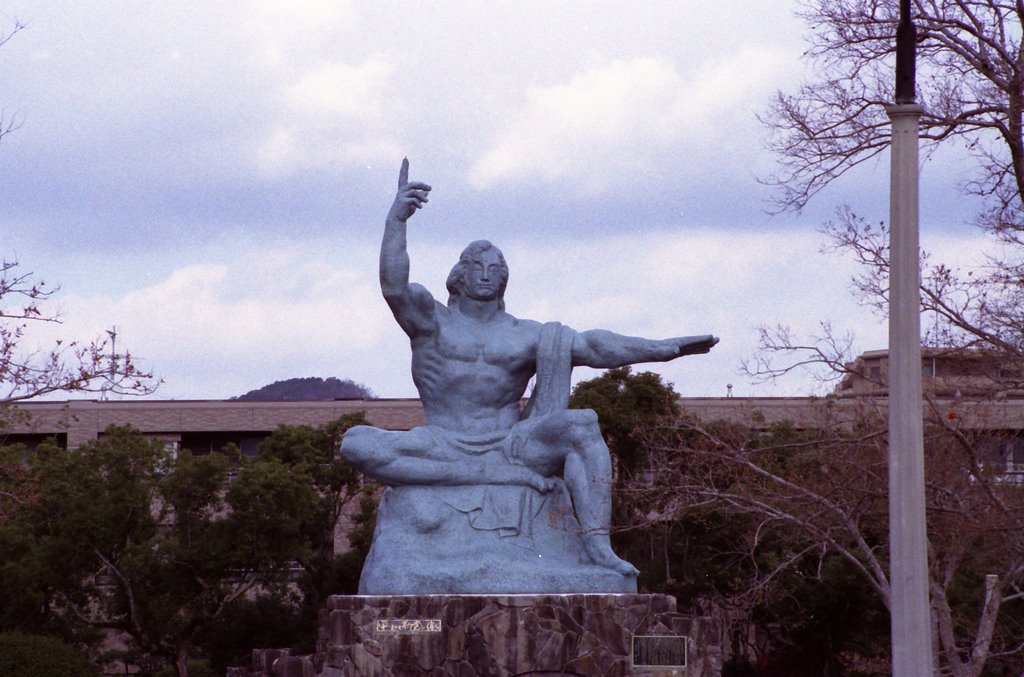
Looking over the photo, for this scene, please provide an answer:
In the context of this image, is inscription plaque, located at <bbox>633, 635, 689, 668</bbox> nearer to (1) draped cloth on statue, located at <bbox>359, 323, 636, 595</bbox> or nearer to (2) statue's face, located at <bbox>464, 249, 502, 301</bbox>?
(1) draped cloth on statue, located at <bbox>359, 323, 636, 595</bbox>

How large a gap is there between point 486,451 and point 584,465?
0.77 meters

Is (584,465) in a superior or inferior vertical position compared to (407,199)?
inferior

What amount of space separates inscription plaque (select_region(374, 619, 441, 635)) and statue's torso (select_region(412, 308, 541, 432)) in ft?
5.81

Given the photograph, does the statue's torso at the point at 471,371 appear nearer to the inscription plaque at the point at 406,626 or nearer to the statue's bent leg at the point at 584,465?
the statue's bent leg at the point at 584,465

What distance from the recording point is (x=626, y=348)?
41.7 ft

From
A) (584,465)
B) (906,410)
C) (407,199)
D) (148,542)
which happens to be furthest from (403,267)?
(148,542)

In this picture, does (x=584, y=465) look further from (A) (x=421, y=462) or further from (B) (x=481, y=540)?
(A) (x=421, y=462)

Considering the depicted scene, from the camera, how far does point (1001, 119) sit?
14.6m

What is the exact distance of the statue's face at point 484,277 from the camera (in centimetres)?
1291

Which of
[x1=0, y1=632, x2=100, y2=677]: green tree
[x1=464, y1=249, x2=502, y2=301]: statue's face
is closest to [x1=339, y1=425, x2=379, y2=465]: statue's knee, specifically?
[x1=464, y1=249, x2=502, y2=301]: statue's face

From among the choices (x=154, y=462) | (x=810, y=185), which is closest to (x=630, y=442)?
(x=154, y=462)

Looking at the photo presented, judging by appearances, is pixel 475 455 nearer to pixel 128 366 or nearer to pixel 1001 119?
pixel 128 366

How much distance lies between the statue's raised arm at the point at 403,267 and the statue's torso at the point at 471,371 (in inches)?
7.9

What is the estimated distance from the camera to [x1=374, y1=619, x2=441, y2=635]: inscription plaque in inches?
451
